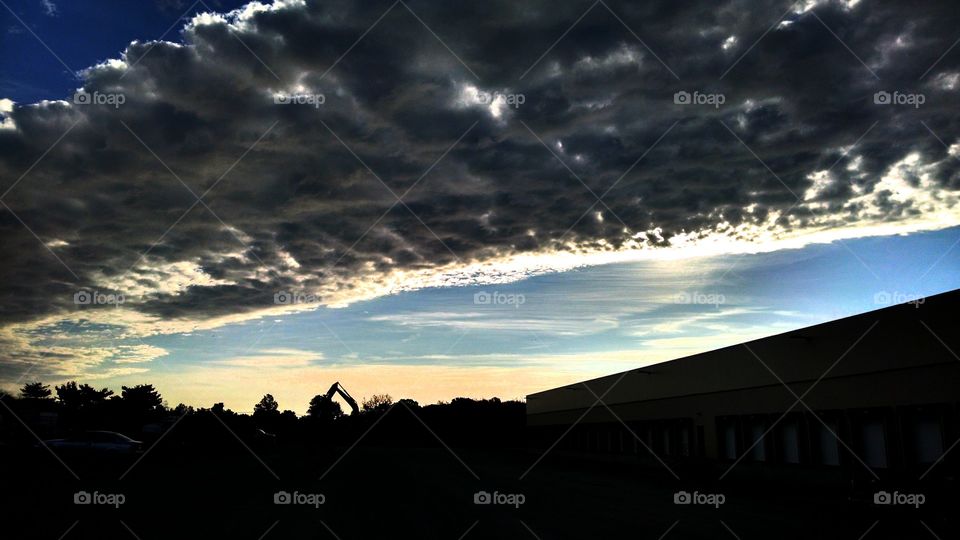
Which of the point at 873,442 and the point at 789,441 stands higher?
the point at 789,441

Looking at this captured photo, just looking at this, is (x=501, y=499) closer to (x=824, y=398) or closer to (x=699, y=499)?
(x=699, y=499)

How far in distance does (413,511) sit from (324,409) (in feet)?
121

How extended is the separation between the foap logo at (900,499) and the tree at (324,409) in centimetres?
3949

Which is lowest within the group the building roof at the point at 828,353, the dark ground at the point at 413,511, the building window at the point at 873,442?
the dark ground at the point at 413,511

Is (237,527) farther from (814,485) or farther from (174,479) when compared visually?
(814,485)

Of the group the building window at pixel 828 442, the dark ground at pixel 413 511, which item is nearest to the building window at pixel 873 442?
the building window at pixel 828 442

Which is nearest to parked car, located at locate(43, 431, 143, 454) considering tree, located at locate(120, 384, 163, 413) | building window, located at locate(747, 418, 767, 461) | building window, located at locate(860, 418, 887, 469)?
building window, located at locate(747, 418, 767, 461)

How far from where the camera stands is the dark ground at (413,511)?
484 inches

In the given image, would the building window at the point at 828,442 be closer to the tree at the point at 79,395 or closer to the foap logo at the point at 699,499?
the foap logo at the point at 699,499

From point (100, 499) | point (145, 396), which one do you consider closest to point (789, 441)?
point (100, 499)

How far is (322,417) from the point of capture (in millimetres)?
51188

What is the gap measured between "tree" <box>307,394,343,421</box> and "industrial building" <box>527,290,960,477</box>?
68.8 ft

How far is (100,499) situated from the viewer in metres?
15.7

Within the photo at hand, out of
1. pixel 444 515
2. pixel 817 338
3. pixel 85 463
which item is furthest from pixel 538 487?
pixel 85 463
